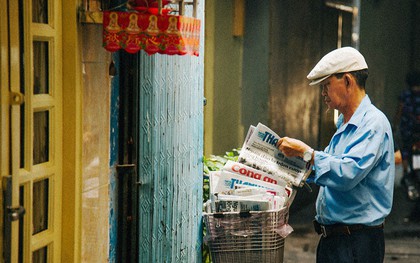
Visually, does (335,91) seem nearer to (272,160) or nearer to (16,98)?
(272,160)

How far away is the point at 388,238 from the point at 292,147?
5.73 meters

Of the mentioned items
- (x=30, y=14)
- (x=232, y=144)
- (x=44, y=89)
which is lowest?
(x=232, y=144)

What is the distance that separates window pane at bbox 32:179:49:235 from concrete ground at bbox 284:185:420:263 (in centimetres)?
534

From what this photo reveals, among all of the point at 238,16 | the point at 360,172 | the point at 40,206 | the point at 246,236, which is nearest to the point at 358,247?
the point at 360,172

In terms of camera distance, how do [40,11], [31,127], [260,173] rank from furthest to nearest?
1. [260,173]
2. [40,11]
3. [31,127]

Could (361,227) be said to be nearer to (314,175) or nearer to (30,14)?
(314,175)

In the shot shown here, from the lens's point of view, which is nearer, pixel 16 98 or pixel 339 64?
pixel 16 98

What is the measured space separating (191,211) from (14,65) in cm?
245

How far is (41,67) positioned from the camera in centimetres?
482

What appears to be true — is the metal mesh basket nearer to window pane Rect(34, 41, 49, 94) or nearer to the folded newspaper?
the folded newspaper

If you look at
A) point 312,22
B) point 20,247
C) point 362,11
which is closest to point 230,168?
point 20,247

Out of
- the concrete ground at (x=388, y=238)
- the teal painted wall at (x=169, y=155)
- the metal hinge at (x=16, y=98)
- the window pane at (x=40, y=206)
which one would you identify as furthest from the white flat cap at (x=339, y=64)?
the concrete ground at (x=388, y=238)

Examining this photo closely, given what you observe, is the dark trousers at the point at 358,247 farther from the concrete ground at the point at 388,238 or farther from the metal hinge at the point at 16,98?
the concrete ground at the point at 388,238

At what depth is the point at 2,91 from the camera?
4207 millimetres
